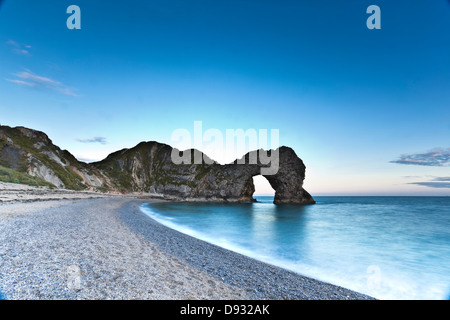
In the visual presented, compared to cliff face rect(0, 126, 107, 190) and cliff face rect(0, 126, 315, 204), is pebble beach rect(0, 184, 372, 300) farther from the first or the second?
cliff face rect(0, 126, 315, 204)

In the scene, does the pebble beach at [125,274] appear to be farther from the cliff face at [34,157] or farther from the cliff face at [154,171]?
the cliff face at [154,171]

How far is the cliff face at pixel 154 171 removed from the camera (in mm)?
60781

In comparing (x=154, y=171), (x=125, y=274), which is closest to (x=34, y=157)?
(x=125, y=274)

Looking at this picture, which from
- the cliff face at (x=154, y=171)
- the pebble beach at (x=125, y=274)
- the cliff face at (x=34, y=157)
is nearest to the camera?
the pebble beach at (x=125, y=274)

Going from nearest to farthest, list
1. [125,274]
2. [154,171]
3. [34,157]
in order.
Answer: [125,274] → [34,157] → [154,171]

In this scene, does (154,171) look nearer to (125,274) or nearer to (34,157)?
(34,157)

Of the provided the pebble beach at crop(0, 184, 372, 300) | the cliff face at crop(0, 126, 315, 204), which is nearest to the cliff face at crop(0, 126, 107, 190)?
the cliff face at crop(0, 126, 315, 204)

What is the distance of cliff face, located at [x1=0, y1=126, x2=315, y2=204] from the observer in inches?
2393

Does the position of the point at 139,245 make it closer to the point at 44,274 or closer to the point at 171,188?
the point at 44,274

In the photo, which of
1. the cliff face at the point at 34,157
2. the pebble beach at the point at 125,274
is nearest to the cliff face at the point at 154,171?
the cliff face at the point at 34,157

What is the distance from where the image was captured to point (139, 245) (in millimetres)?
11898

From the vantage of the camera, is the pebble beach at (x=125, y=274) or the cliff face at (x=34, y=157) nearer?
the pebble beach at (x=125, y=274)

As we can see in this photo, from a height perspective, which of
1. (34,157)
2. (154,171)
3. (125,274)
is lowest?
(125,274)

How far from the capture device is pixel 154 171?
165250 millimetres
